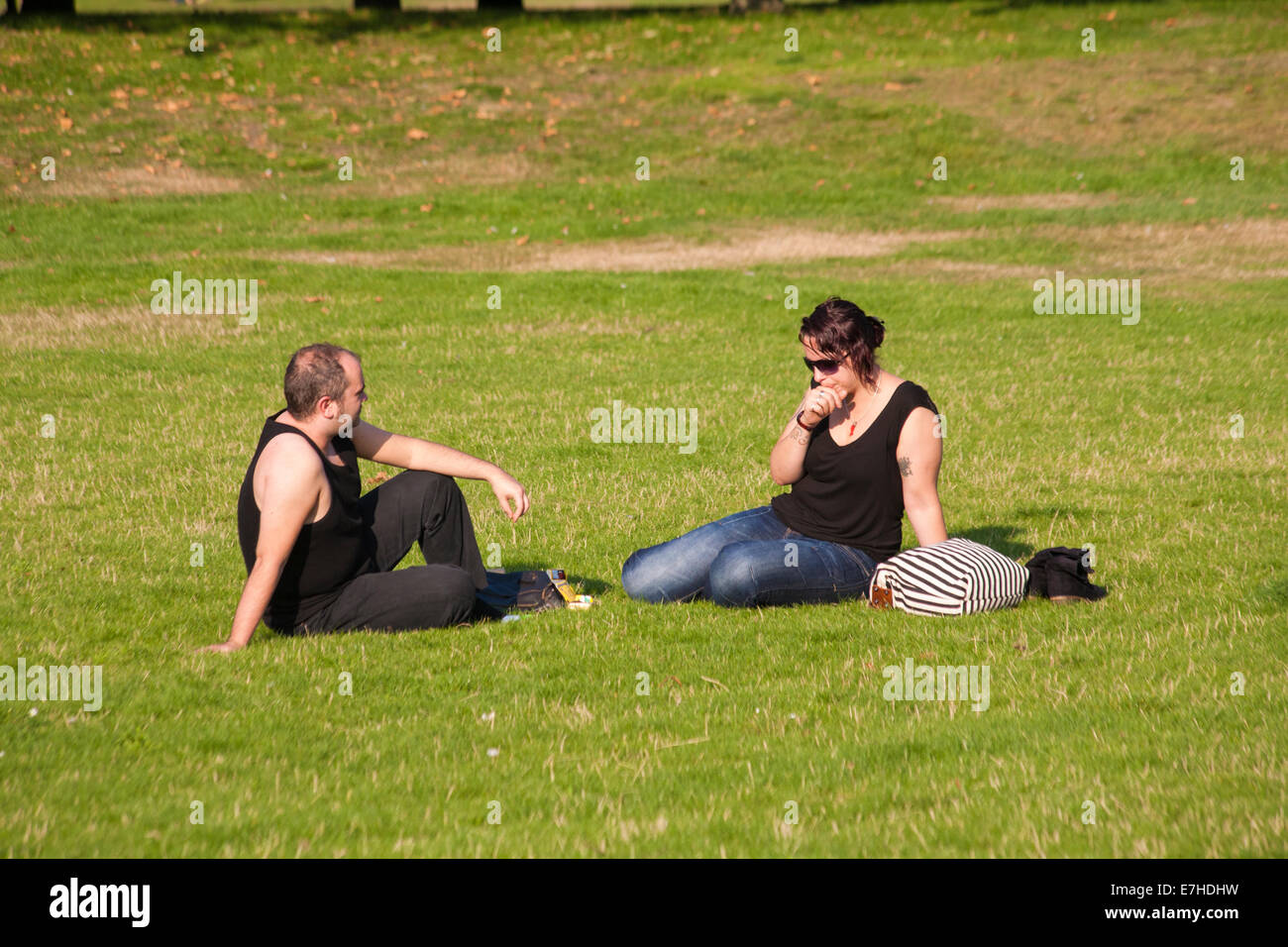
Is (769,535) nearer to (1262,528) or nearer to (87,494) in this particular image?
(1262,528)

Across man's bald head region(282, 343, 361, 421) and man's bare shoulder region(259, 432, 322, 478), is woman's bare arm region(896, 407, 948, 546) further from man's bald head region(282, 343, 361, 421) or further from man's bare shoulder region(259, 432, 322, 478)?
man's bare shoulder region(259, 432, 322, 478)

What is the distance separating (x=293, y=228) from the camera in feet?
85.5

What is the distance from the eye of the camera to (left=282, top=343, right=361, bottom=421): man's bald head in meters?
7.28

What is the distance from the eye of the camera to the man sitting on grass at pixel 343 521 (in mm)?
7180

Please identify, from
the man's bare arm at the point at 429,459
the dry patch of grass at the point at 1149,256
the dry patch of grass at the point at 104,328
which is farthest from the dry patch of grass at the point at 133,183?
the man's bare arm at the point at 429,459

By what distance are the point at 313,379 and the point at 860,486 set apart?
3.28 meters

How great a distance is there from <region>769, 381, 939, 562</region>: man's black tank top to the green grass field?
1.67ft

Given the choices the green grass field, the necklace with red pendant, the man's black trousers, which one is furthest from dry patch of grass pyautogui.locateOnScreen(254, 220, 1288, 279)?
the man's black trousers

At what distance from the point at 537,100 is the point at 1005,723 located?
32731 mm

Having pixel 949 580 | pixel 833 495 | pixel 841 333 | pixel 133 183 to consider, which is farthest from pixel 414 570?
pixel 133 183

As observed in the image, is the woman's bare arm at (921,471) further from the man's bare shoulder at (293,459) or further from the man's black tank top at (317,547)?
the man's bare shoulder at (293,459)

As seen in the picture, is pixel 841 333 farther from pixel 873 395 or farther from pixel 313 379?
pixel 313 379

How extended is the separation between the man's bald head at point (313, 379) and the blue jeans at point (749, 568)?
232 cm
